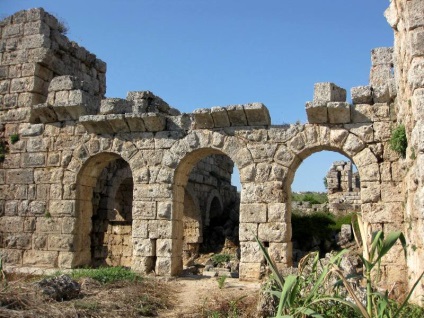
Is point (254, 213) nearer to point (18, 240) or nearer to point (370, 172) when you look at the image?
point (370, 172)

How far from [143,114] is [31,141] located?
10.2 ft

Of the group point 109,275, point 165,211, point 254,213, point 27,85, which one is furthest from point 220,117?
point 27,85

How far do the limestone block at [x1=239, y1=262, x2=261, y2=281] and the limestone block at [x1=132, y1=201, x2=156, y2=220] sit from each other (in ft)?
7.16

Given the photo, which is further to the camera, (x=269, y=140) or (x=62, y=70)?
(x=62, y=70)

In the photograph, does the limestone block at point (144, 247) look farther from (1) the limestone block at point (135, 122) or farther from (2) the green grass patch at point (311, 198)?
(2) the green grass patch at point (311, 198)

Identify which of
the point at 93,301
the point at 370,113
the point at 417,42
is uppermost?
the point at 417,42

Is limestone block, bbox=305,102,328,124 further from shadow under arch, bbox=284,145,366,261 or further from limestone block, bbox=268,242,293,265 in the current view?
limestone block, bbox=268,242,293,265

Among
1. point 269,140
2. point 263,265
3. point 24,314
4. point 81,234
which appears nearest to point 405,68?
point 269,140

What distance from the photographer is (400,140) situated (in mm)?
7562

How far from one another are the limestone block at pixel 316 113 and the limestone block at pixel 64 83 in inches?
209

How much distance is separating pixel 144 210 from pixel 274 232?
9.18 feet

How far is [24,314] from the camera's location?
5.04m

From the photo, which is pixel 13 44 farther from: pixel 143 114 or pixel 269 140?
pixel 269 140

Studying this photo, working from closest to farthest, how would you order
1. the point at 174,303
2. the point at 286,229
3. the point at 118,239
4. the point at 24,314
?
the point at 24,314 < the point at 174,303 < the point at 286,229 < the point at 118,239
